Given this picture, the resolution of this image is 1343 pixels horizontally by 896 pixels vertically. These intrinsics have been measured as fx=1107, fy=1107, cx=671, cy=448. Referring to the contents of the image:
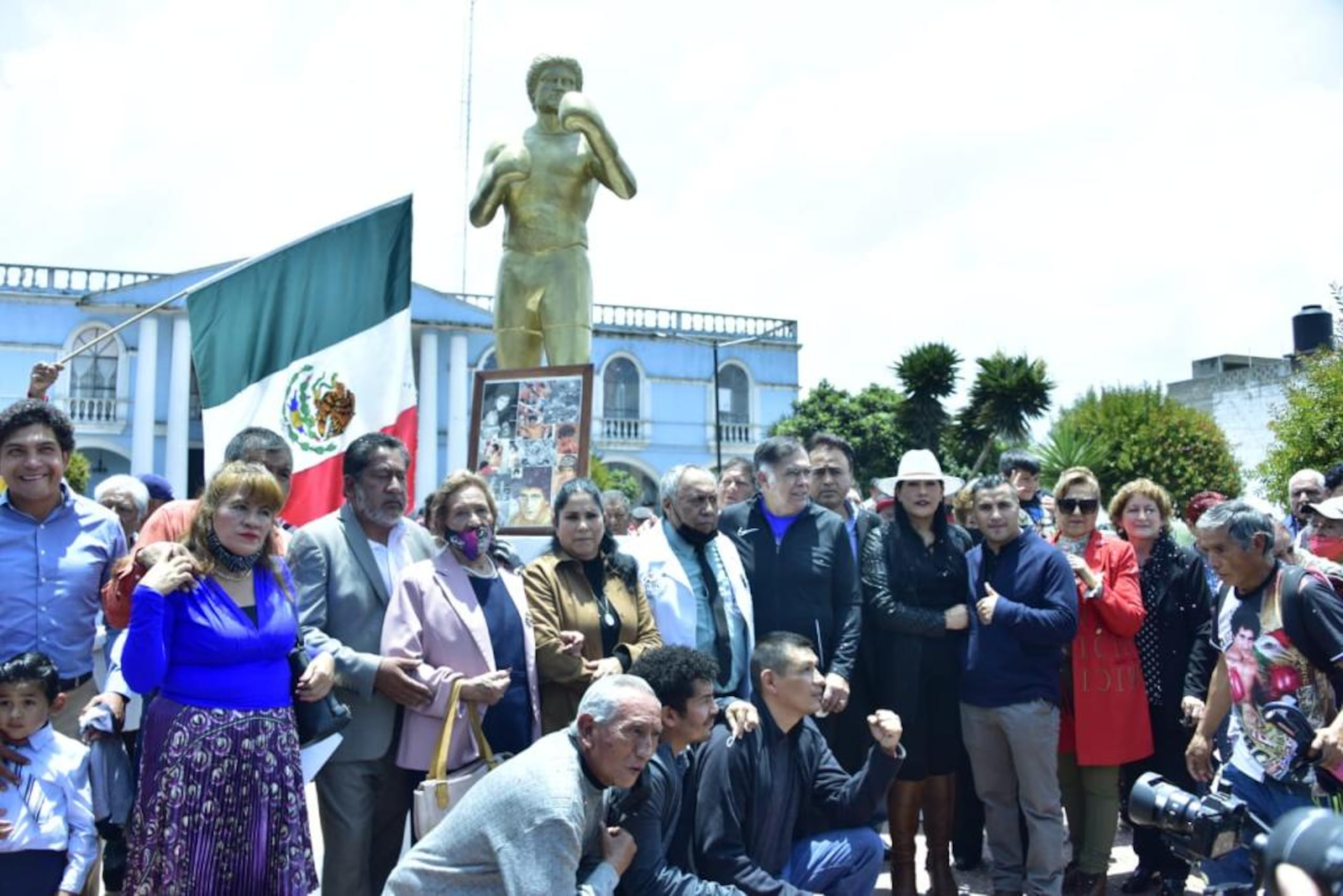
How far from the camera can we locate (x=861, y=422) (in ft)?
125

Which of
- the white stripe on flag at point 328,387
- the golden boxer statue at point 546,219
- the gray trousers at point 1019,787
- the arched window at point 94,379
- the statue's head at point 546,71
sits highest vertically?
the arched window at point 94,379

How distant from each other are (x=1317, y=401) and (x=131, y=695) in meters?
14.5

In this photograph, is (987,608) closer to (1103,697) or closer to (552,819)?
(1103,697)

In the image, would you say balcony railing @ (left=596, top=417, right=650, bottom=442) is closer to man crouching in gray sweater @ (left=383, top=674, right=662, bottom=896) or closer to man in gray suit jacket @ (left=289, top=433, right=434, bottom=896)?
man in gray suit jacket @ (left=289, top=433, right=434, bottom=896)

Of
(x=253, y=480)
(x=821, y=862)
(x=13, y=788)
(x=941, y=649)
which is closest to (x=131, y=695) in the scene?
(x=13, y=788)

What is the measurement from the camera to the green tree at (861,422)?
3759 centimetres

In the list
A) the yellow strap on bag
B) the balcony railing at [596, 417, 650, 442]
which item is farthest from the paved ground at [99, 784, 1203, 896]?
the balcony railing at [596, 417, 650, 442]

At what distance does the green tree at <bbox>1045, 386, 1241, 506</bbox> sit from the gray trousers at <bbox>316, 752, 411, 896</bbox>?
23.4 metres

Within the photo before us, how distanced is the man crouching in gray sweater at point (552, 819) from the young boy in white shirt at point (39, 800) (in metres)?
1.53

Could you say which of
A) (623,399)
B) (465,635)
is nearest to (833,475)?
(465,635)

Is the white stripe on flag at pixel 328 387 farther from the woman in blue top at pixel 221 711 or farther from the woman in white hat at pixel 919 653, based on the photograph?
the woman in white hat at pixel 919 653

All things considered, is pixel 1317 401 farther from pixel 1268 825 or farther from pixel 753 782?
pixel 753 782

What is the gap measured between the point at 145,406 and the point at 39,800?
107ft

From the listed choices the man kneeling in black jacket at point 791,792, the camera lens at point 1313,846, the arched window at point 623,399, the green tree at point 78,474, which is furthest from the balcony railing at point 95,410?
the camera lens at point 1313,846
